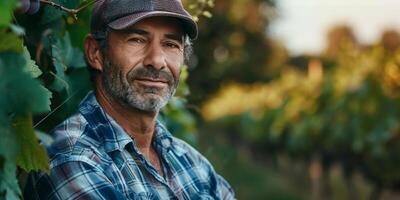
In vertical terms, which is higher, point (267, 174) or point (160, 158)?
point (160, 158)

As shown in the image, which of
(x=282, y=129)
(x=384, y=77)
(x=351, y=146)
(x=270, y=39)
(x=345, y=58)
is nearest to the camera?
(x=384, y=77)

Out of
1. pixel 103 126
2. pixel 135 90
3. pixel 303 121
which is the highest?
pixel 135 90

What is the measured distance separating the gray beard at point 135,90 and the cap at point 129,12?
0.16 meters

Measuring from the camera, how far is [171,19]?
2.54 meters

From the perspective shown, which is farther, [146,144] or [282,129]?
[282,129]

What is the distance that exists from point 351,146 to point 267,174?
4610mm

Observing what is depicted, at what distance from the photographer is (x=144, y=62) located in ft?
8.17

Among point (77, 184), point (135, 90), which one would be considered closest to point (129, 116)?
point (135, 90)

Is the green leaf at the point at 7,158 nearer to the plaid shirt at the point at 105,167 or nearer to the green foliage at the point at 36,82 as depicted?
the green foliage at the point at 36,82

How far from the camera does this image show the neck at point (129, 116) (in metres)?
2.60

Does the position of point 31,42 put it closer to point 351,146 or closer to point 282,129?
point 351,146

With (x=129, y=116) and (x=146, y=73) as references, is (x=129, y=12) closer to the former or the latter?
(x=146, y=73)

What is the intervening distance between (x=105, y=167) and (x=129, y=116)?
1.23 ft

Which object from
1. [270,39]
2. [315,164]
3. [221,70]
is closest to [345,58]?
[315,164]
